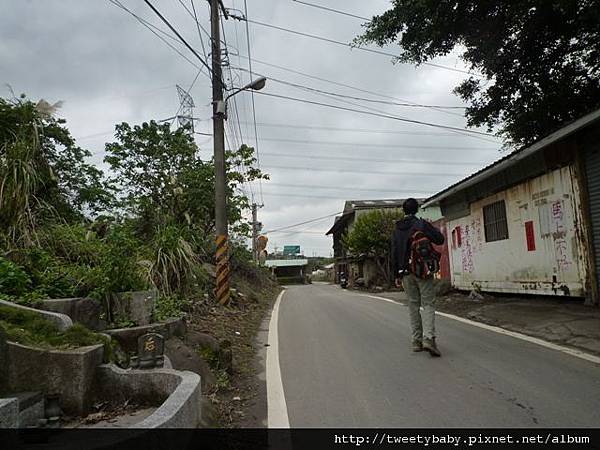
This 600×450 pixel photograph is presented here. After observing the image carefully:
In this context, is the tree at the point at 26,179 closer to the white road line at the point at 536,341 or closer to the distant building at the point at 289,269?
the white road line at the point at 536,341

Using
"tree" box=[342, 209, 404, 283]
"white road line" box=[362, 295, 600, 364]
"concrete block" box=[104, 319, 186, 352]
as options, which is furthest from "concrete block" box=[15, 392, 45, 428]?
"tree" box=[342, 209, 404, 283]

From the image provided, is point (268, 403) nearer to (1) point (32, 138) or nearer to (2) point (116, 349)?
(2) point (116, 349)

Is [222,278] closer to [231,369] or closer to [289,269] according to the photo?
[231,369]

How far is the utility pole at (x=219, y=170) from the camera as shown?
450 inches

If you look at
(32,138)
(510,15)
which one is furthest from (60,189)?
(510,15)

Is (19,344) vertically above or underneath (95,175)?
underneath

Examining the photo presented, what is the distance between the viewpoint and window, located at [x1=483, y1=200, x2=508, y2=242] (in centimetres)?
1190

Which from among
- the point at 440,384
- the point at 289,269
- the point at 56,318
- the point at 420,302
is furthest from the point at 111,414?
the point at 289,269

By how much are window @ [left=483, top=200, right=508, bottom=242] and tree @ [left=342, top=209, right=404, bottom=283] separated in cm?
1381

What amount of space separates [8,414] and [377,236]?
84.5 feet

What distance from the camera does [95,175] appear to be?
58.7 ft

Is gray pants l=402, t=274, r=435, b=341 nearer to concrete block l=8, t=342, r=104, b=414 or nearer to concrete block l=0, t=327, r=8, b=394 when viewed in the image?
concrete block l=8, t=342, r=104, b=414

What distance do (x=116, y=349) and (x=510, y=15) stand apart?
9489 mm

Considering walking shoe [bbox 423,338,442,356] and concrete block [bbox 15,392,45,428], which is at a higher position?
concrete block [bbox 15,392,45,428]
